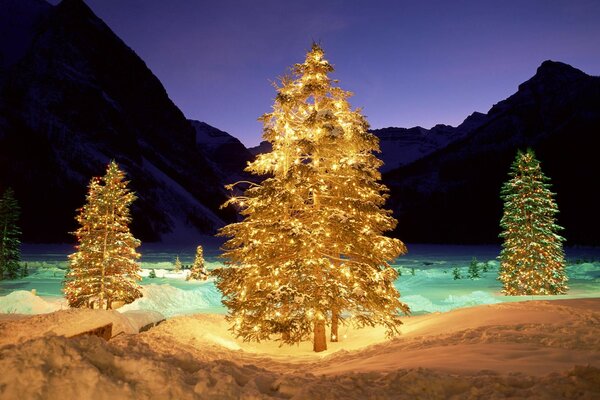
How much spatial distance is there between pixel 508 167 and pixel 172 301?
140 metres

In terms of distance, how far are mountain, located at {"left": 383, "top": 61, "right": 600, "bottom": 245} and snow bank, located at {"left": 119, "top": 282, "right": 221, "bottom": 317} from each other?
269 feet

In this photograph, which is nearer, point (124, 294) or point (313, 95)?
point (313, 95)

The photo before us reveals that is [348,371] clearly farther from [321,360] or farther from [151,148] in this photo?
[151,148]

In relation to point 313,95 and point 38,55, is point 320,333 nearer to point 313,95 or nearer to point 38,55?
point 313,95

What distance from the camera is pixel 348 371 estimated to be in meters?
6.50

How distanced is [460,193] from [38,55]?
152 metres

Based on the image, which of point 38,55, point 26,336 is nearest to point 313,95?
point 26,336

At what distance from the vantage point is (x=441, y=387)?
4.77 meters

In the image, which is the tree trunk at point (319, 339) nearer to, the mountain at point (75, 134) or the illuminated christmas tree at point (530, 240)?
the illuminated christmas tree at point (530, 240)

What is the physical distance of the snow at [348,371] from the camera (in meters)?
4.37

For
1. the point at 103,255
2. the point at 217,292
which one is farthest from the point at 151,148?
the point at 103,255

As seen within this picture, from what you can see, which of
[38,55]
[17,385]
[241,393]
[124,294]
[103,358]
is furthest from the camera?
[38,55]

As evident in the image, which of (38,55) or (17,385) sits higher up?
(38,55)

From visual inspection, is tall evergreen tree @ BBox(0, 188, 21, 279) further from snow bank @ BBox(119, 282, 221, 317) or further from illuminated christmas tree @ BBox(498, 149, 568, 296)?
illuminated christmas tree @ BBox(498, 149, 568, 296)
